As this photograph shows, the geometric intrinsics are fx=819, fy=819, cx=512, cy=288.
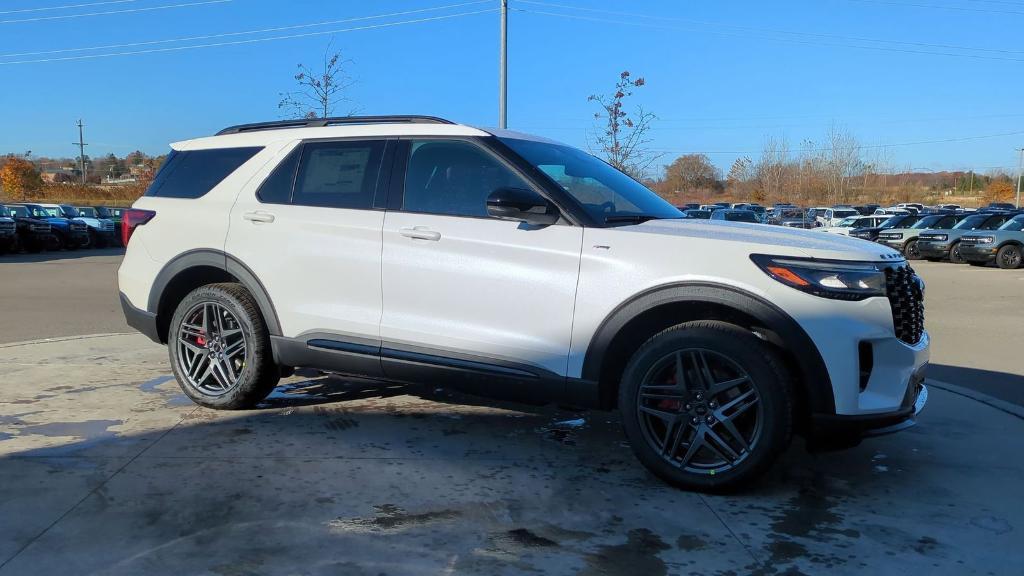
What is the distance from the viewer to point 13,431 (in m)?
4.79

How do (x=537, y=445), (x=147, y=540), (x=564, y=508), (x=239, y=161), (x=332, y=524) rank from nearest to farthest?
(x=147, y=540)
(x=332, y=524)
(x=564, y=508)
(x=537, y=445)
(x=239, y=161)

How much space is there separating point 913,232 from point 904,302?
25.2m

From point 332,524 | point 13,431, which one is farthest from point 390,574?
point 13,431

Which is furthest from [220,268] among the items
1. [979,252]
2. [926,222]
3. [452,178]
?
[926,222]

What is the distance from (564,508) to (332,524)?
1042mm

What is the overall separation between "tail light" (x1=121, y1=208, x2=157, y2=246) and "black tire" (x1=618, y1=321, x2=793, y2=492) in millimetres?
3478

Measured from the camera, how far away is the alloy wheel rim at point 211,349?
17.3ft

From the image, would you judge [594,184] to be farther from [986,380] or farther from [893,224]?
[893,224]

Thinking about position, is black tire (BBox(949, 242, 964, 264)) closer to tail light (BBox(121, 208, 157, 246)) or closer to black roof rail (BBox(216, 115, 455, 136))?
black roof rail (BBox(216, 115, 455, 136))

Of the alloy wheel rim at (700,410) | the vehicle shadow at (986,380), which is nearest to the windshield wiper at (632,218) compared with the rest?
the alloy wheel rim at (700,410)

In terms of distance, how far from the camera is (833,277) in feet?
12.2

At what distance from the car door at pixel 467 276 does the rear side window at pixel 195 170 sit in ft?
4.38

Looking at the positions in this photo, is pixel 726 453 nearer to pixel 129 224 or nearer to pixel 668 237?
pixel 668 237

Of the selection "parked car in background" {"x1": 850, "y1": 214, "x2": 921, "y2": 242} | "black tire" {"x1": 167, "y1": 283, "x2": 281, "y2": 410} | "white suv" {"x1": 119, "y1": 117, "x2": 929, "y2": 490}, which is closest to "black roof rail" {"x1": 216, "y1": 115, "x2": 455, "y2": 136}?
"white suv" {"x1": 119, "y1": 117, "x2": 929, "y2": 490}
